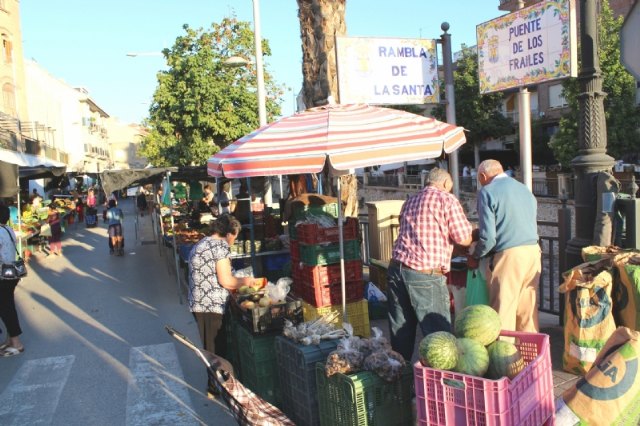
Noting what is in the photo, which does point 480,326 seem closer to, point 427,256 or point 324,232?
point 427,256

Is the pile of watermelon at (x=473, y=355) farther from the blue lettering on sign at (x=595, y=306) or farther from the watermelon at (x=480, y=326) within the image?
the blue lettering on sign at (x=595, y=306)

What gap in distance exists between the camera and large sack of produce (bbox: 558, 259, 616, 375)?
178 inches

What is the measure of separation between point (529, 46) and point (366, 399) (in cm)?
507

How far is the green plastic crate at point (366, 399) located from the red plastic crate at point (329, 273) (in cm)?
291

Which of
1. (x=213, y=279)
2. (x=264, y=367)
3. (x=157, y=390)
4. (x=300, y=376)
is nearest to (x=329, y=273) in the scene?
(x=213, y=279)

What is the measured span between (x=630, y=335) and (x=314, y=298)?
149 inches

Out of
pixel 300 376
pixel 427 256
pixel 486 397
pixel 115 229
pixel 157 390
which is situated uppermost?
pixel 427 256

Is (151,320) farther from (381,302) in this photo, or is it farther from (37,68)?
(37,68)

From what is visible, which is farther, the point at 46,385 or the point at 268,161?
the point at 46,385

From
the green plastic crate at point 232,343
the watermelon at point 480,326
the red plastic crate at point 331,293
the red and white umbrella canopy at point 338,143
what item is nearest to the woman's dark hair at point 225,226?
the red and white umbrella canopy at point 338,143

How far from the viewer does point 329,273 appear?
659 centimetres

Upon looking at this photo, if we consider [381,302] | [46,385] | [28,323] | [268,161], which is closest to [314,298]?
[381,302]

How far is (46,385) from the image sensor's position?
19.7 ft

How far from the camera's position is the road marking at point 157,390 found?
5004 millimetres
